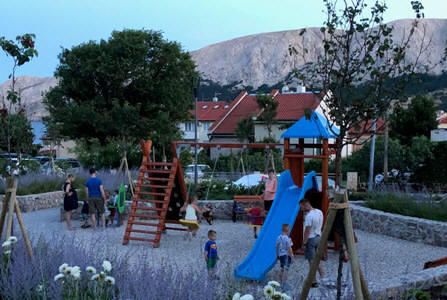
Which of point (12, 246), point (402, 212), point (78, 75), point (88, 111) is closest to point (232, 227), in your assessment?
point (402, 212)

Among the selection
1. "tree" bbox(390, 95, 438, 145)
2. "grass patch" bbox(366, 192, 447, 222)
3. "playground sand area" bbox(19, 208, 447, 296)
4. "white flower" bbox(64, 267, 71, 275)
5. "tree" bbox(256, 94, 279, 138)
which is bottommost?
"playground sand area" bbox(19, 208, 447, 296)

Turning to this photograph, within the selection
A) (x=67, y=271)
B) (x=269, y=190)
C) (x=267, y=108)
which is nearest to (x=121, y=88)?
(x=267, y=108)

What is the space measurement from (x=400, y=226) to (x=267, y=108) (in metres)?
42.6

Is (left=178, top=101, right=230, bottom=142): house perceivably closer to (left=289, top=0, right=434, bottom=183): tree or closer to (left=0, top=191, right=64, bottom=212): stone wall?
(left=0, top=191, right=64, bottom=212): stone wall

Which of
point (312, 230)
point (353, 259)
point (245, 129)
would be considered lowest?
point (312, 230)

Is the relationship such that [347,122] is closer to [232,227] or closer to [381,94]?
[381,94]

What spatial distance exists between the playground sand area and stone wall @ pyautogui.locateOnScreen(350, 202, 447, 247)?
22 cm

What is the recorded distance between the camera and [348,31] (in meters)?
8.87

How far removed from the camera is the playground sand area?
30.7 feet

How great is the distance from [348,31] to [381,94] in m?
1.17

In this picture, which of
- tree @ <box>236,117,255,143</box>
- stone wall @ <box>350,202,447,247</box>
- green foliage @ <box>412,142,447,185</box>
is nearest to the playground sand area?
stone wall @ <box>350,202,447,247</box>

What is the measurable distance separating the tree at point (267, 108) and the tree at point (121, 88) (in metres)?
15.0

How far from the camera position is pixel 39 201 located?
1853 centimetres

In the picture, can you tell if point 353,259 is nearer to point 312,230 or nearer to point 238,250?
point 312,230
